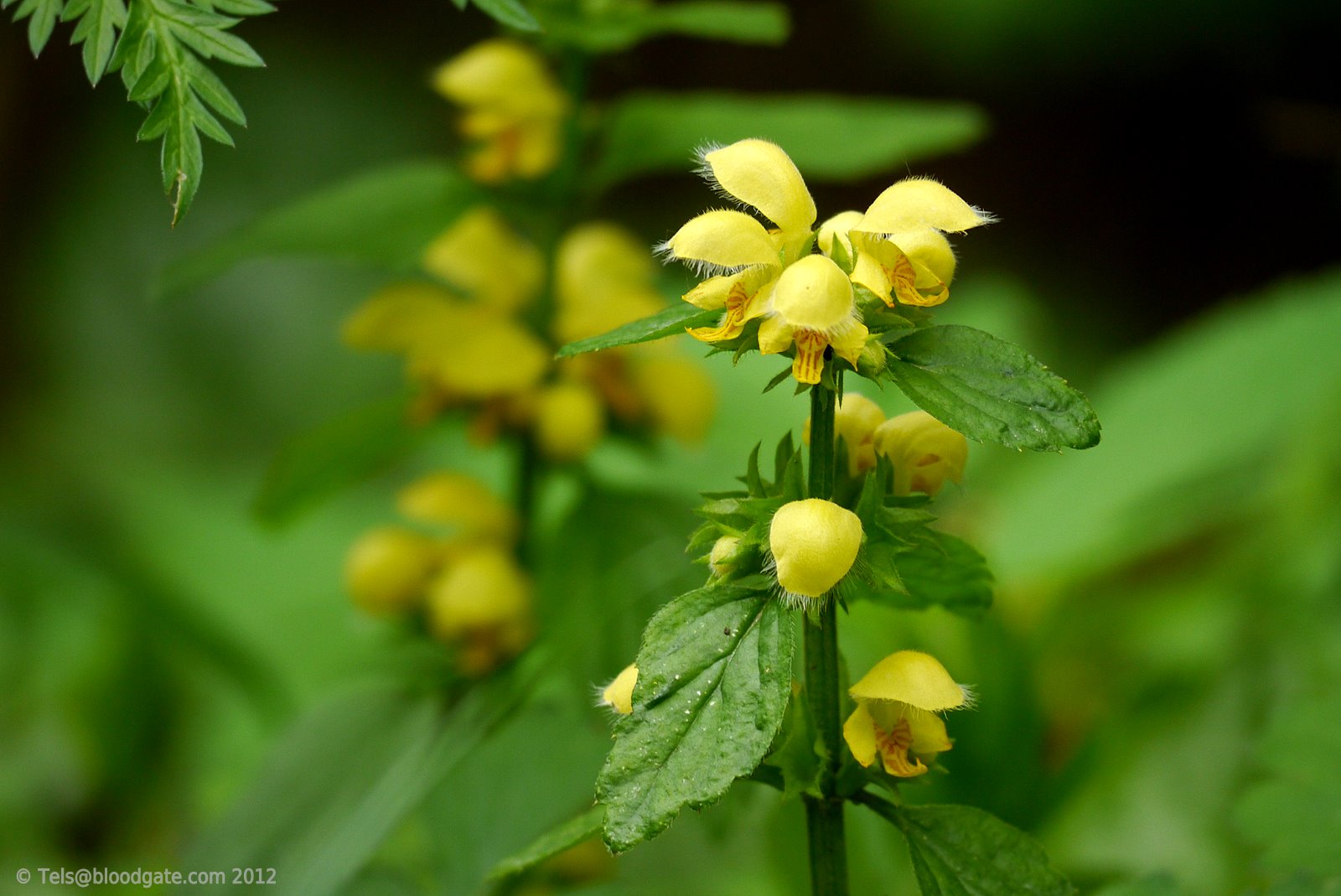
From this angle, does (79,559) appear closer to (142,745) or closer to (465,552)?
(142,745)

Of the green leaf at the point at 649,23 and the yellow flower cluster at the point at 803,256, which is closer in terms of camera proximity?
the yellow flower cluster at the point at 803,256

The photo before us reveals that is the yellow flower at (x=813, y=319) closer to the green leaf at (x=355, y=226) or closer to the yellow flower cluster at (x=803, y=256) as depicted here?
the yellow flower cluster at (x=803, y=256)

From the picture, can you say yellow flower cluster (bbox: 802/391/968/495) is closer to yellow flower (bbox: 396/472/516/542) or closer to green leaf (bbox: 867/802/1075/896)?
green leaf (bbox: 867/802/1075/896)

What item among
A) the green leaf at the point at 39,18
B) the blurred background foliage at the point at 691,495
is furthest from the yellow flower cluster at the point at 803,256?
the green leaf at the point at 39,18

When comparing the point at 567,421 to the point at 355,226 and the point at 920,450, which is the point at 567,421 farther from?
the point at 920,450

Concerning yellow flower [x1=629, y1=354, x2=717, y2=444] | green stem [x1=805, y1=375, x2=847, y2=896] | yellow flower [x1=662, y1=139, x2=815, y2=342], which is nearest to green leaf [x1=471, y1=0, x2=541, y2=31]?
yellow flower [x1=662, y1=139, x2=815, y2=342]

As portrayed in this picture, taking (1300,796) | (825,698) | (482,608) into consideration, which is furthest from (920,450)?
(482,608)

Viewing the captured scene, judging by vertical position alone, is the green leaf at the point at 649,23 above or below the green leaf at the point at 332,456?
above
